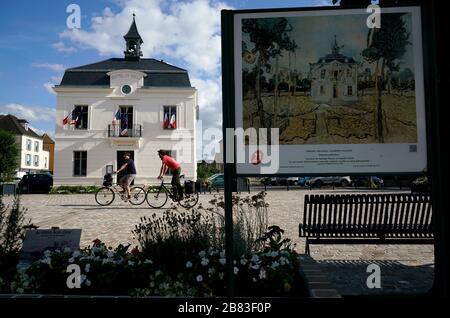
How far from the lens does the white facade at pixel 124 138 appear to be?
32.5 metres

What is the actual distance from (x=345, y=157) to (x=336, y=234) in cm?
260

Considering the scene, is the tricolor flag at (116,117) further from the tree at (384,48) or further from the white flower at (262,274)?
the tree at (384,48)

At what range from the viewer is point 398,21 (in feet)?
9.94

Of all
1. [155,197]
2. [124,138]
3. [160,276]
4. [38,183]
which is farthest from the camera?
[124,138]

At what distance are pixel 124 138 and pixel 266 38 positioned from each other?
30.7 m

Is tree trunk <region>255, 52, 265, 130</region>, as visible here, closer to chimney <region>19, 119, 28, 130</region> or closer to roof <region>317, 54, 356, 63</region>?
roof <region>317, 54, 356, 63</region>

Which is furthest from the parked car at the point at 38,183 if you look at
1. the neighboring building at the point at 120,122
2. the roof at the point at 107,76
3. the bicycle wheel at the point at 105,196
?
the bicycle wheel at the point at 105,196

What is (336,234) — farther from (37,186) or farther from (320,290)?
(37,186)

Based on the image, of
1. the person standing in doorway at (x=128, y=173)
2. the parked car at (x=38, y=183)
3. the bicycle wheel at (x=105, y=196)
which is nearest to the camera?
the person standing in doorway at (x=128, y=173)

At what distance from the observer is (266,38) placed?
3096mm

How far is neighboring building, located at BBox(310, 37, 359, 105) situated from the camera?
3064 millimetres

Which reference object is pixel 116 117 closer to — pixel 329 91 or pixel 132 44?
pixel 132 44

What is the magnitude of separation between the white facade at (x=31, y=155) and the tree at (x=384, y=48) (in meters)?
76.5

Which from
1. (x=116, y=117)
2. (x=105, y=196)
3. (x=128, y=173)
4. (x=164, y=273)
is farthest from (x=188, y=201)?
(x=116, y=117)
